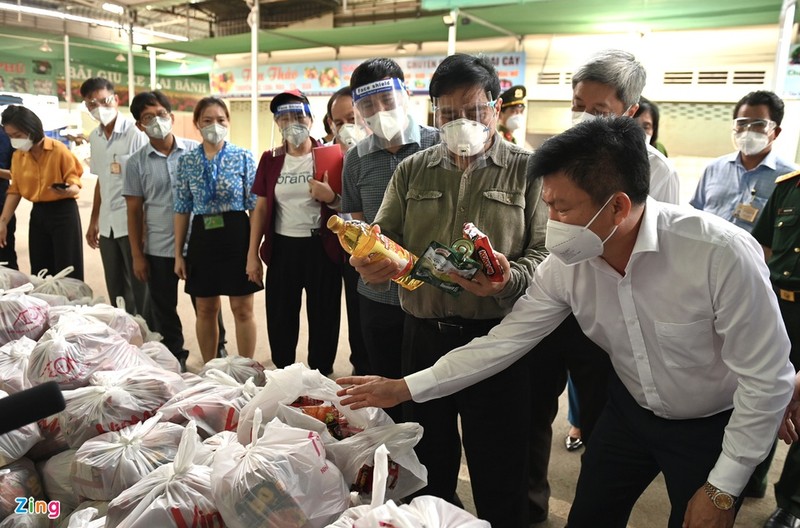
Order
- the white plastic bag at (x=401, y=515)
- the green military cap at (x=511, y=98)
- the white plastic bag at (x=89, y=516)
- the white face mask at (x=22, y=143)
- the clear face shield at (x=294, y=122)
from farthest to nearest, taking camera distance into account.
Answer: the green military cap at (x=511, y=98), the white face mask at (x=22, y=143), the clear face shield at (x=294, y=122), the white plastic bag at (x=89, y=516), the white plastic bag at (x=401, y=515)

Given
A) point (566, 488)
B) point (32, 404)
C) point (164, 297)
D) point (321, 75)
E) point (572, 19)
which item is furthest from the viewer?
point (321, 75)

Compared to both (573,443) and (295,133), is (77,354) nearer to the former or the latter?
(295,133)

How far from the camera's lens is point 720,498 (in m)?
1.08

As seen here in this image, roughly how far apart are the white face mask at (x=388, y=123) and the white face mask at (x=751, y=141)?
6.25 feet

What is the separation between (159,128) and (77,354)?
1.63 m

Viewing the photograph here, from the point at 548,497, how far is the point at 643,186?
4.45ft

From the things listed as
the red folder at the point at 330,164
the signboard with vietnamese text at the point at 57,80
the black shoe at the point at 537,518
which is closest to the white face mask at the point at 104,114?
the red folder at the point at 330,164

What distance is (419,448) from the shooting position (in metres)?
1.58

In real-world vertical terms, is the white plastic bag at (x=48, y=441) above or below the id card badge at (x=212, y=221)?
below

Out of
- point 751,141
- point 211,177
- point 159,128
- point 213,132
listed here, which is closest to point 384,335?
point 211,177

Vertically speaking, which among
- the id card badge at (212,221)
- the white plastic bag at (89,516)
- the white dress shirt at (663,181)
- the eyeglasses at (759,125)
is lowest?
the white plastic bag at (89,516)

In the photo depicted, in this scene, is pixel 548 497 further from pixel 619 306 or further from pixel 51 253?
pixel 51 253

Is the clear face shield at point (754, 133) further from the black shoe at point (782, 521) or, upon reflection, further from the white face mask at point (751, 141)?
the black shoe at point (782, 521)

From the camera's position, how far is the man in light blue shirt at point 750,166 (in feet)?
8.89
